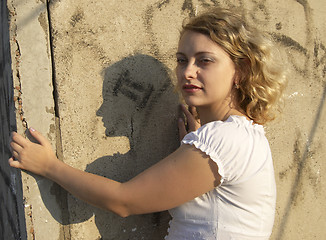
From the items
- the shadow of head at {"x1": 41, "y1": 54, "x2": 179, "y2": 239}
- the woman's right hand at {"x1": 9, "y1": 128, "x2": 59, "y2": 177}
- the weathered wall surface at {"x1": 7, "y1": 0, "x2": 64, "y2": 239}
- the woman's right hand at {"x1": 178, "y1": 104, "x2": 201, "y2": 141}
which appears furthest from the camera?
the woman's right hand at {"x1": 178, "y1": 104, "x2": 201, "y2": 141}

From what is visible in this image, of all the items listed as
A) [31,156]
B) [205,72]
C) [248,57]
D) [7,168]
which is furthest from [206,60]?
[7,168]

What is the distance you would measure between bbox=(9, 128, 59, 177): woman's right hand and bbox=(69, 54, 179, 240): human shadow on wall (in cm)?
26

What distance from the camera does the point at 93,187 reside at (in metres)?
1.39

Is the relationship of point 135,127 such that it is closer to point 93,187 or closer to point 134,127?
point 134,127

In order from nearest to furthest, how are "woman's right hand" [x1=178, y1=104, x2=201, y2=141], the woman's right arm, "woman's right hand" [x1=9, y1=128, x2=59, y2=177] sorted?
the woman's right arm
"woman's right hand" [x1=9, y1=128, x2=59, y2=177]
"woman's right hand" [x1=178, y1=104, x2=201, y2=141]

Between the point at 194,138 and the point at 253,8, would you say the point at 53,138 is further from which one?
the point at 253,8

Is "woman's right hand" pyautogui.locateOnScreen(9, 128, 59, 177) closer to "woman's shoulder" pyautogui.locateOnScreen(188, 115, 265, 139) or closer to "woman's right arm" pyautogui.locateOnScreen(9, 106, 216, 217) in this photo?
"woman's right arm" pyautogui.locateOnScreen(9, 106, 216, 217)

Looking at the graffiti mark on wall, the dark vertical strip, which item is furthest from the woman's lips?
the dark vertical strip

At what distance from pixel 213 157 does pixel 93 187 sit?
50 cm

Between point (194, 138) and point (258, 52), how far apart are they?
0.55 meters

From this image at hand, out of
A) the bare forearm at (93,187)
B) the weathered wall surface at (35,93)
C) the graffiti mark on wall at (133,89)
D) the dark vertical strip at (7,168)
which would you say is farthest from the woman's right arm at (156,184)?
the graffiti mark on wall at (133,89)

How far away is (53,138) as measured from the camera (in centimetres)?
163

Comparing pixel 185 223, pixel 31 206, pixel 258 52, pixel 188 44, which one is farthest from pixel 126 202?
pixel 258 52

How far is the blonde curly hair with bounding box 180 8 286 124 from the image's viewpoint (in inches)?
60.6
